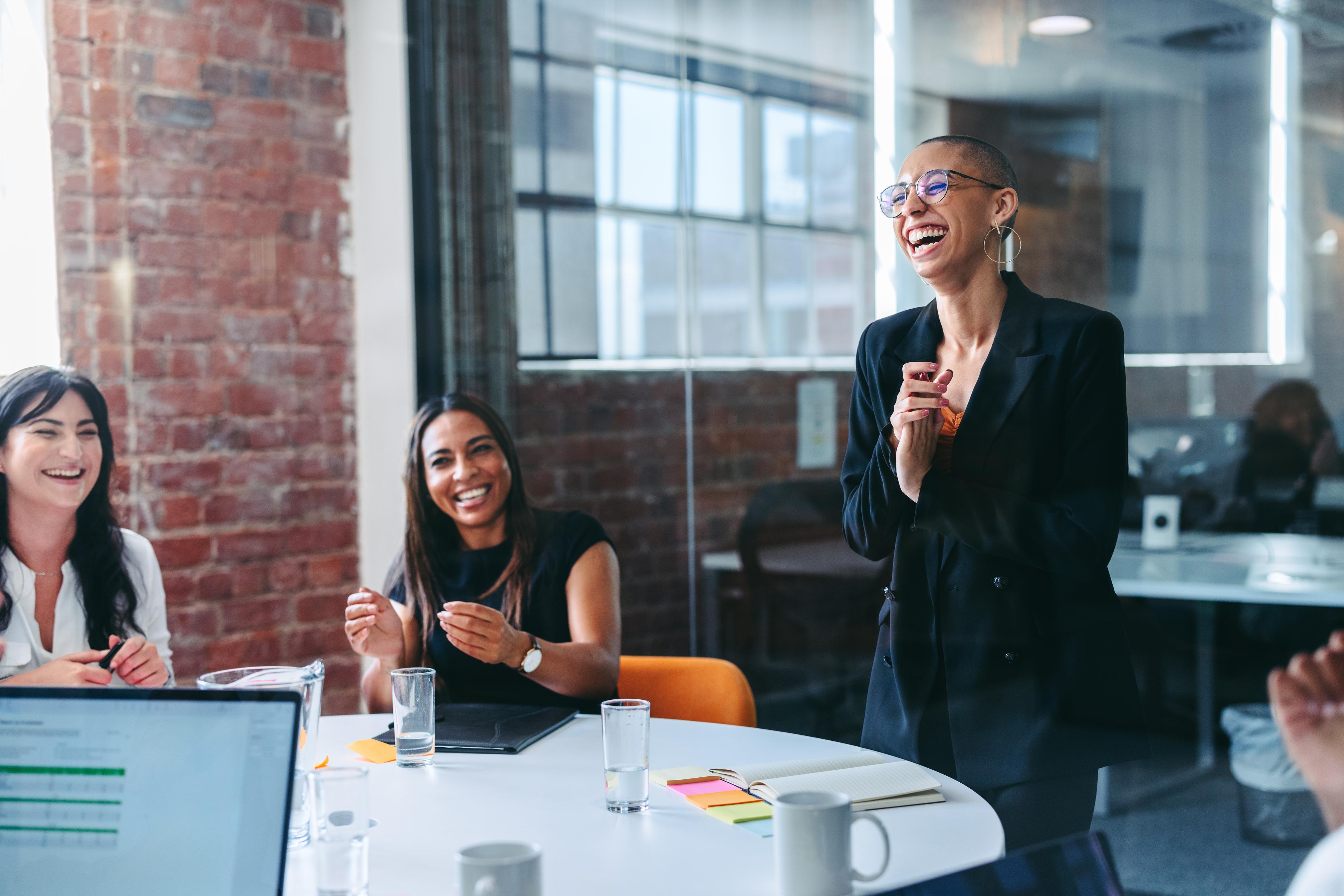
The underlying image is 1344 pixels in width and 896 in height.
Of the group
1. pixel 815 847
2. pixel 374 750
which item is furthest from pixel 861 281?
pixel 815 847

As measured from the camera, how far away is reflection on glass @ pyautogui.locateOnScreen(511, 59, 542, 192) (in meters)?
3.10

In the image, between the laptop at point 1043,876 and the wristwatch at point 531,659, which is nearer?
the laptop at point 1043,876

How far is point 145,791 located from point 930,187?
56.9 inches

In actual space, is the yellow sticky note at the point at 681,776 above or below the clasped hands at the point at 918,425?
below

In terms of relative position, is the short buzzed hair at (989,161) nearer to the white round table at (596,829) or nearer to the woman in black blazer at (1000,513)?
the woman in black blazer at (1000,513)

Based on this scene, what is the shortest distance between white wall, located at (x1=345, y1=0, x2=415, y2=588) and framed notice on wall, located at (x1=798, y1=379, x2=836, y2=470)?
47.8 inches

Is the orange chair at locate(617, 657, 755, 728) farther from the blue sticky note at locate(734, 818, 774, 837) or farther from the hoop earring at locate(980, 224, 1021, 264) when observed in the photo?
the hoop earring at locate(980, 224, 1021, 264)

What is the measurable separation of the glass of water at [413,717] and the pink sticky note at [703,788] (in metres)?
0.37

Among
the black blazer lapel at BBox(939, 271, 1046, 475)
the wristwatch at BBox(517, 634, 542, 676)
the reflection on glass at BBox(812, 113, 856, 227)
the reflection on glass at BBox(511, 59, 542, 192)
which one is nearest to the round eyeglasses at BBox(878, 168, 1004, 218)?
the black blazer lapel at BBox(939, 271, 1046, 475)

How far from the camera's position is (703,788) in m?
1.52

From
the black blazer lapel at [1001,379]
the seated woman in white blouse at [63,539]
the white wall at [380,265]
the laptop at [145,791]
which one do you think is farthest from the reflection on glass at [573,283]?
the laptop at [145,791]

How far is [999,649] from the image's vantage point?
1.88 meters

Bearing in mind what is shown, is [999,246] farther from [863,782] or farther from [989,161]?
[863,782]

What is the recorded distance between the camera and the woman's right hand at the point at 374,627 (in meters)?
2.03
